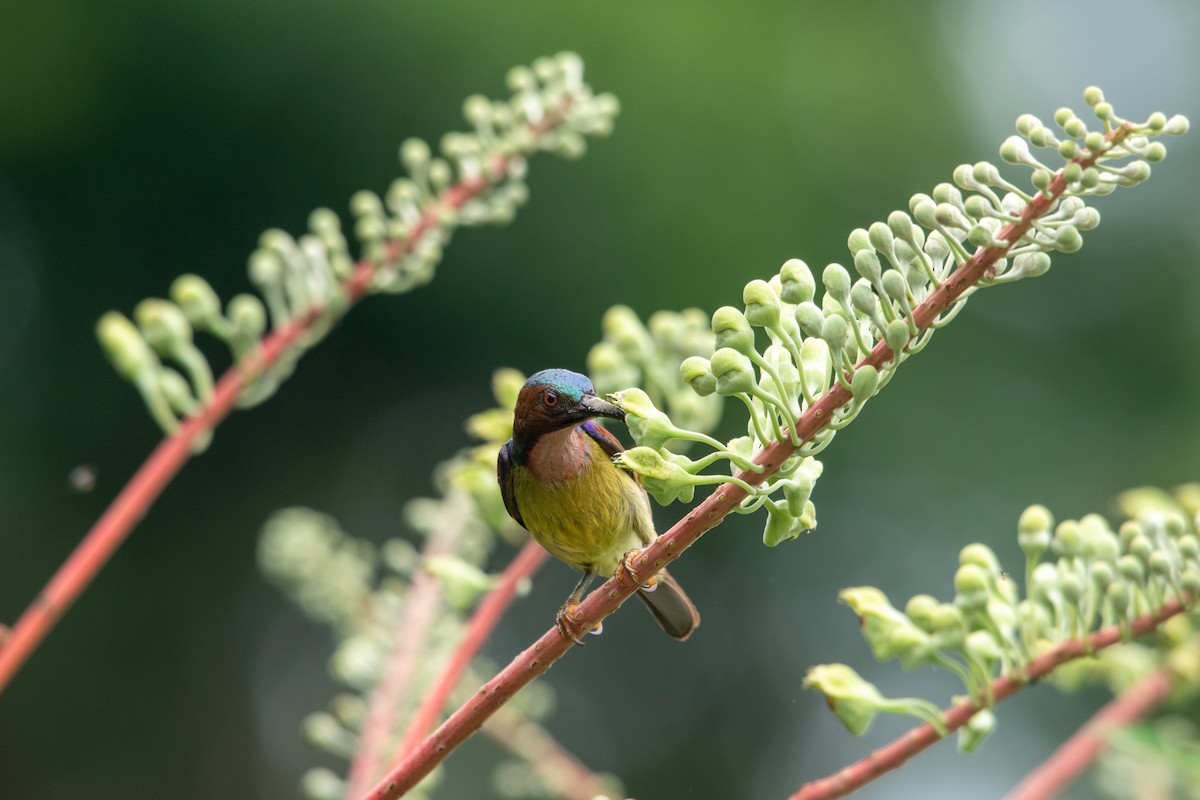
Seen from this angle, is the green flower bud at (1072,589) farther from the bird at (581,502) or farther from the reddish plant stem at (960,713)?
the bird at (581,502)

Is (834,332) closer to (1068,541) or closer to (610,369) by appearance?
(1068,541)

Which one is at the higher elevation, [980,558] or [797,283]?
[797,283]

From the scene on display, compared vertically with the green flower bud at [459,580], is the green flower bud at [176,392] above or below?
above

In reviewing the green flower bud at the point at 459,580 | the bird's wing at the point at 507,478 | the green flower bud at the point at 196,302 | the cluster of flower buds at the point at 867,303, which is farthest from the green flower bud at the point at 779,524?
the green flower bud at the point at 196,302

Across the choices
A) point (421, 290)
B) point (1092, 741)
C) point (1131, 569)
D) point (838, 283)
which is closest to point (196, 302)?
point (838, 283)

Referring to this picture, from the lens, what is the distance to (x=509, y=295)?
7.13 metres

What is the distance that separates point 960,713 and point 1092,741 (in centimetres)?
54

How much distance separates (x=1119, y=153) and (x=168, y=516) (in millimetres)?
7328

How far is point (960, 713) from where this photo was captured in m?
1.33

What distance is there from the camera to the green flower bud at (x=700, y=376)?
1116 mm

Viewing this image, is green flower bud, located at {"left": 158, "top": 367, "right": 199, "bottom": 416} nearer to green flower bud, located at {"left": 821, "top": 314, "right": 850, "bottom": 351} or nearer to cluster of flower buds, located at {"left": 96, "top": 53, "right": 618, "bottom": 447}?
cluster of flower buds, located at {"left": 96, "top": 53, "right": 618, "bottom": 447}

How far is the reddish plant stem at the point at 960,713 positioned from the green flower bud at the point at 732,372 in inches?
17.0

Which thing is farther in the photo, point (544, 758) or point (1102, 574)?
point (544, 758)

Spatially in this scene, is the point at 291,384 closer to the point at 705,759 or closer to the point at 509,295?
the point at 509,295
